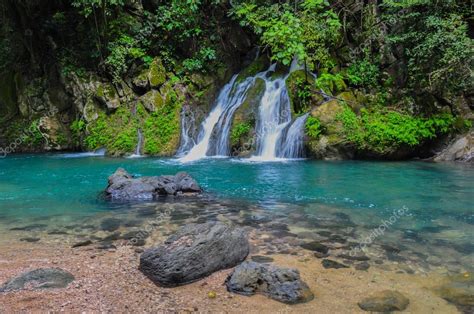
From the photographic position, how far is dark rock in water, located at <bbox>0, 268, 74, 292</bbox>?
13.9 feet

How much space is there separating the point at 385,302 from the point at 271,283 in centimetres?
112

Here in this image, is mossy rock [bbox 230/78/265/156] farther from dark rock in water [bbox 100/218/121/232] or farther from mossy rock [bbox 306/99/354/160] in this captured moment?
dark rock in water [bbox 100/218/121/232]

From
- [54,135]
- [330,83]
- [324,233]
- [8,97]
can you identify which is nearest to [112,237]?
[324,233]

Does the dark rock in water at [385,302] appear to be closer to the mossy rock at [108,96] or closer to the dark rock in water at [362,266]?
the dark rock in water at [362,266]

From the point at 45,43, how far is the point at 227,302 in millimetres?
19796

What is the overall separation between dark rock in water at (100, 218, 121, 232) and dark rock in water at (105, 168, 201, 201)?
164 cm

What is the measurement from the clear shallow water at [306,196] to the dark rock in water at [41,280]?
8.30ft

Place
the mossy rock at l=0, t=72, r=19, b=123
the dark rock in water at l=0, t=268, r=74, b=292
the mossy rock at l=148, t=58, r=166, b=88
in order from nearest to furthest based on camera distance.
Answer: the dark rock in water at l=0, t=268, r=74, b=292
the mossy rock at l=148, t=58, r=166, b=88
the mossy rock at l=0, t=72, r=19, b=123

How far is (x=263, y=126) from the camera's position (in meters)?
15.8

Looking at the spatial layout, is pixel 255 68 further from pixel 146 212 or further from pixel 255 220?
pixel 255 220

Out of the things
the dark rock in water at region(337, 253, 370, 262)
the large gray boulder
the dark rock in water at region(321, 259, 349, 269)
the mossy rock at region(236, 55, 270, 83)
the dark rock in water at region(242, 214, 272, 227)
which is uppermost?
the mossy rock at region(236, 55, 270, 83)

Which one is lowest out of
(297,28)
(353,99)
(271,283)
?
(271,283)

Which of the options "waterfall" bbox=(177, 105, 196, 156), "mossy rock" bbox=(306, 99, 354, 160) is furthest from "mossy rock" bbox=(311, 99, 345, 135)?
"waterfall" bbox=(177, 105, 196, 156)

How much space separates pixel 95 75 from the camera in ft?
61.6
